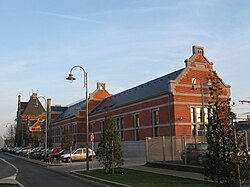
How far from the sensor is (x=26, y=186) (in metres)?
17.5

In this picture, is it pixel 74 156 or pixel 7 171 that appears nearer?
pixel 7 171

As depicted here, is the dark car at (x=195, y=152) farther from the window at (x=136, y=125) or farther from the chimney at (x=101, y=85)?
the chimney at (x=101, y=85)

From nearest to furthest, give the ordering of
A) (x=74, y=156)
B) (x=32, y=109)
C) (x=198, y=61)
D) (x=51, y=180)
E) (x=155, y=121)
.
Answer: (x=51, y=180) < (x=74, y=156) < (x=155, y=121) < (x=198, y=61) < (x=32, y=109)

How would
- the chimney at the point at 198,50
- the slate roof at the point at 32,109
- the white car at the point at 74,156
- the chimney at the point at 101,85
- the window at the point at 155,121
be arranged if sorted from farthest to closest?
the slate roof at the point at 32,109 → the chimney at the point at 101,85 → the chimney at the point at 198,50 → the window at the point at 155,121 → the white car at the point at 74,156

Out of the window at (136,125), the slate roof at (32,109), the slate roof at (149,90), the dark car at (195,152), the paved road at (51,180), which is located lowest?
the paved road at (51,180)

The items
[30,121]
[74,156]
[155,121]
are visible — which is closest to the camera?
[74,156]

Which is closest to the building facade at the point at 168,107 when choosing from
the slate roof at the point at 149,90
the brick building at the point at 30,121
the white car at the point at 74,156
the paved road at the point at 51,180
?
the slate roof at the point at 149,90

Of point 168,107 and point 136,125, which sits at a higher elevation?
point 168,107

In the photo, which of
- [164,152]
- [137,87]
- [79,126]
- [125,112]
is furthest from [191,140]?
[79,126]

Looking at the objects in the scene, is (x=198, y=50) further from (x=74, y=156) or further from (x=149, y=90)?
(x=74, y=156)

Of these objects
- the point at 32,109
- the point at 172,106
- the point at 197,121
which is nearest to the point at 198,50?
the point at 172,106

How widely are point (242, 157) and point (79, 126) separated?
60.7m

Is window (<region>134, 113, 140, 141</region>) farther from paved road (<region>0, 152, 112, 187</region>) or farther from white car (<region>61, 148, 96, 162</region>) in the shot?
paved road (<region>0, 152, 112, 187</region>)

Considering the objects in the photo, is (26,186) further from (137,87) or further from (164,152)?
(137,87)
